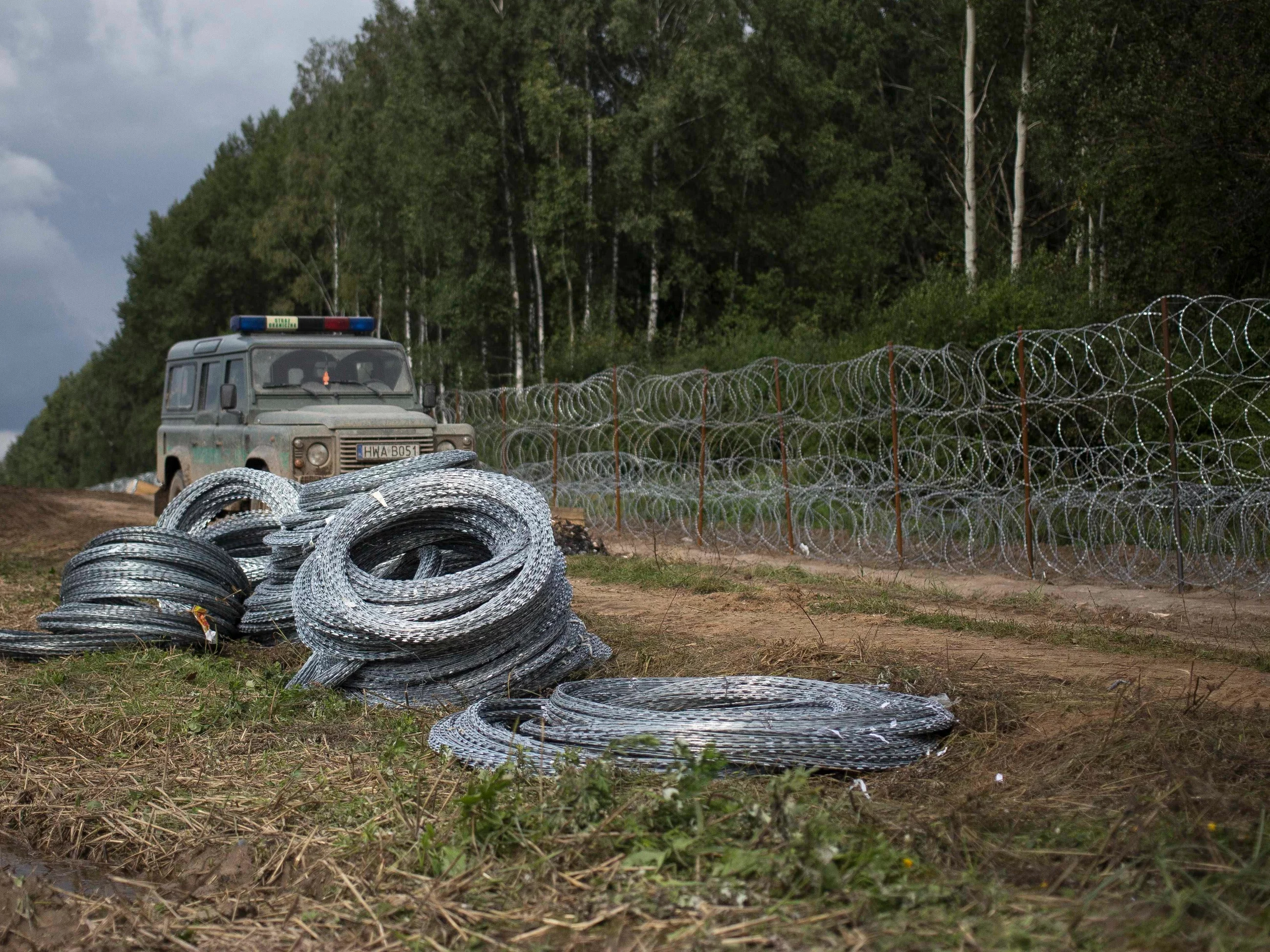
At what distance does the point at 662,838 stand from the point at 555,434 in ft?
42.8

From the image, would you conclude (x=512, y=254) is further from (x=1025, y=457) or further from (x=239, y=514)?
(x=239, y=514)

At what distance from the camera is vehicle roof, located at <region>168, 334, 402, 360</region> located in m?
12.7

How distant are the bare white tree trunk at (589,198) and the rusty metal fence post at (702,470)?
49.9ft

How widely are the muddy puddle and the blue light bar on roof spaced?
9.09m

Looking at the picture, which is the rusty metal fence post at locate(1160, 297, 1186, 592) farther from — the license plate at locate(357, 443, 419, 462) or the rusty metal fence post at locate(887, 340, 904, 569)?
the license plate at locate(357, 443, 419, 462)

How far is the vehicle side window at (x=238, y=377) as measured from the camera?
495 inches

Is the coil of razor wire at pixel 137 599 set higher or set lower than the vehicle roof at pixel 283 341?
lower

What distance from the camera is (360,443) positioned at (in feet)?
37.6

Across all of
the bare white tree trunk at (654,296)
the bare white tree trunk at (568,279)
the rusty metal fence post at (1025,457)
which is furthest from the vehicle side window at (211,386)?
the bare white tree trunk at (654,296)

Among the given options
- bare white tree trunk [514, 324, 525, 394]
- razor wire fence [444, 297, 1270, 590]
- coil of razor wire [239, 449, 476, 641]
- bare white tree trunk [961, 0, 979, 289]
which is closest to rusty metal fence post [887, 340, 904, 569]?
razor wire fence [444, 297, 1270, 590]

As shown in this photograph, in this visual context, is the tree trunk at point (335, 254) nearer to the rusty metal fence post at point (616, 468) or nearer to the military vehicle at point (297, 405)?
the rusty metal fence post at point (616, 468)

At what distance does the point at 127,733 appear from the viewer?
5.61 meters

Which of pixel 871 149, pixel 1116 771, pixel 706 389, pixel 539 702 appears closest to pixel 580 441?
pixel 706 389

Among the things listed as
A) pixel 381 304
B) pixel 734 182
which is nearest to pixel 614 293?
pixel 734 182
